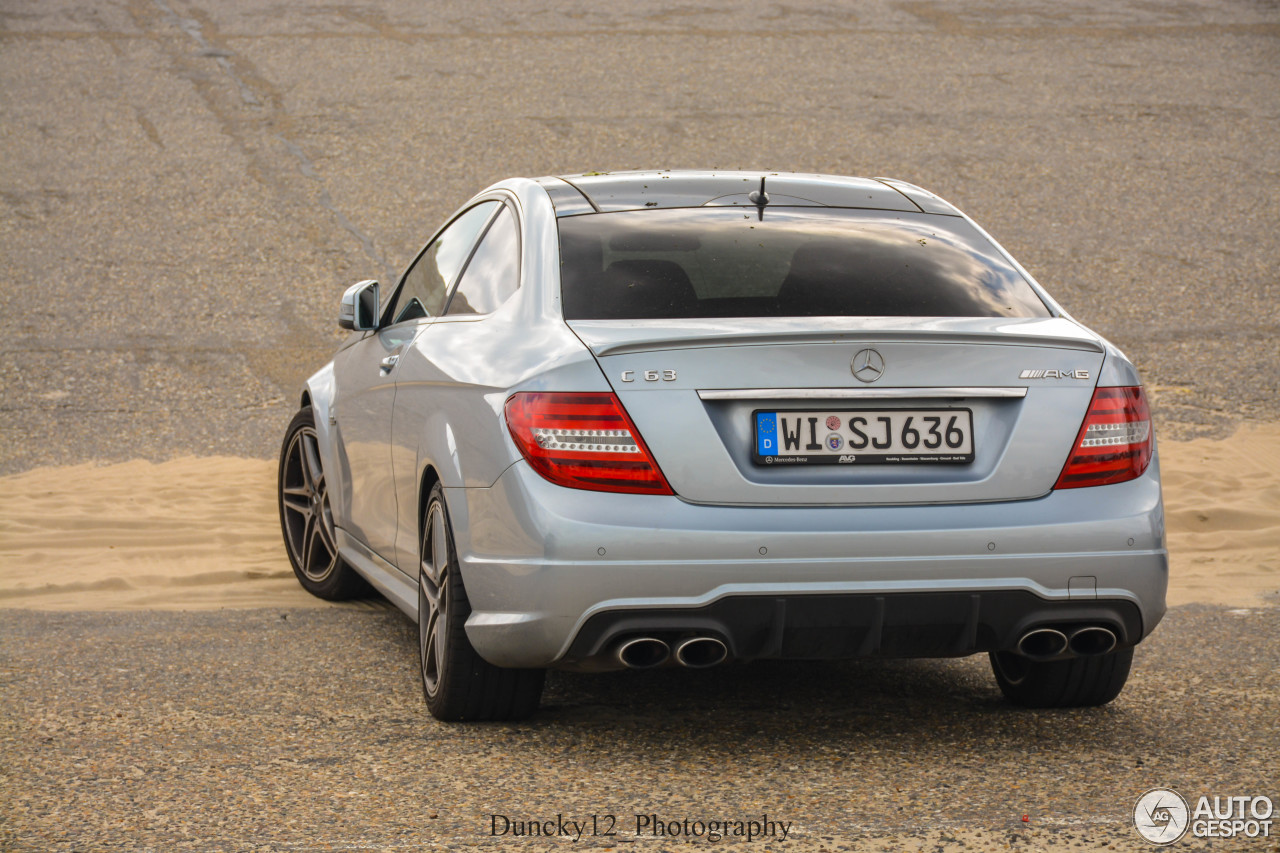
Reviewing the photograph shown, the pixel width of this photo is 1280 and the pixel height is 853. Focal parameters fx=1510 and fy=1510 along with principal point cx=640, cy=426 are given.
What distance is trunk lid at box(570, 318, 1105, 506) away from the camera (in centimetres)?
389

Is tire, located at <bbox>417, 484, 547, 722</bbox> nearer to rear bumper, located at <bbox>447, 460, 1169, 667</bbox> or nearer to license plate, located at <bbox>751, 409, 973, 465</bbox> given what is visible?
rear bumper, located at <bbox>447, 460, 1169, 667</bbox>

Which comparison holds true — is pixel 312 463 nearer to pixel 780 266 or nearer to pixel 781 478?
pixel 780 266

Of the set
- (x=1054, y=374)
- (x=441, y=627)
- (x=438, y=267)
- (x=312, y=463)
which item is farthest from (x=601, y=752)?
(x=312, y=463)

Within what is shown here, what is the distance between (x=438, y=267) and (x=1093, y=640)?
2772 mm

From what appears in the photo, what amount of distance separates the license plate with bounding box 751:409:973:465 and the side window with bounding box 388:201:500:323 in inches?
68.7

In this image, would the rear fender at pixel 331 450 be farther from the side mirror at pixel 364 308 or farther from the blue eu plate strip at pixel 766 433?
the blue eu plate strip at pixel 766 433

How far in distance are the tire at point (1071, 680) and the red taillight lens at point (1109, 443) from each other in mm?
793

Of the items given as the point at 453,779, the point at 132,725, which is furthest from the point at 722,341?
the point at 132,725

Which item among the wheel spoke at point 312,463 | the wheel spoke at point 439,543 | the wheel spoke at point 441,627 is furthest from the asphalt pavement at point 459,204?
the wheel spoke at point 312,463

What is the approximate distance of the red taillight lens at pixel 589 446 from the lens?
3.89 meters

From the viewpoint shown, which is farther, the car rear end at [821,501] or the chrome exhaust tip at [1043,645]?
the chrome exhaust tip at [1043,645]

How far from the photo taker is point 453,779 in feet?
13.0

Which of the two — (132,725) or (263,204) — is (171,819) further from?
(263,204)

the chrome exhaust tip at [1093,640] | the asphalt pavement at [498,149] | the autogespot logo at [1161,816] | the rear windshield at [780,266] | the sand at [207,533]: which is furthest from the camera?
the asphalt pavement at [498,149]
